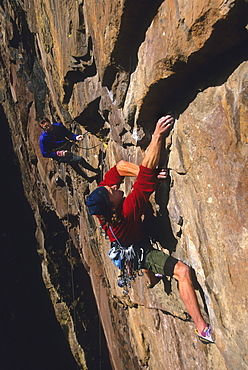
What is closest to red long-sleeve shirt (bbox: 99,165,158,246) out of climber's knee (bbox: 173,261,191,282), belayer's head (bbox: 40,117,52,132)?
climber's knee (bbox: 173,261,191,282)

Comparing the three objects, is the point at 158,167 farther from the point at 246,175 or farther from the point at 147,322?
the point at 147,322

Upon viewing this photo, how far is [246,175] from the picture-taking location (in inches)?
81.6

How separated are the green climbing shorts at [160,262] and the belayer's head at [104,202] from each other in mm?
760

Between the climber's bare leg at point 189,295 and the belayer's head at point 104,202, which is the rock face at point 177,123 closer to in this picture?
the climber's bare leg at point 189,295

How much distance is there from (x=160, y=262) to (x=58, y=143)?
369cm

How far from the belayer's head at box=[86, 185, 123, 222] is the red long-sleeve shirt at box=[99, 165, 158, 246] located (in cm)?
10

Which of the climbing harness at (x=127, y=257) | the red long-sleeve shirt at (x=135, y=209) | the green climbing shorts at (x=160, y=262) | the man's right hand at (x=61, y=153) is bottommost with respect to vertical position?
the green climbing shorts at (x=160, y=262)

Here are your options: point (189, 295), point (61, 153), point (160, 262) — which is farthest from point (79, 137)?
point (189, 295)

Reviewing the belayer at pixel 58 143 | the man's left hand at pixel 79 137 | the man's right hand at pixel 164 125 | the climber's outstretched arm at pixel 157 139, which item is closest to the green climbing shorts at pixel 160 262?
the climber's outstretched arm at pixel 157 139

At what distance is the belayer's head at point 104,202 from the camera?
3016mm

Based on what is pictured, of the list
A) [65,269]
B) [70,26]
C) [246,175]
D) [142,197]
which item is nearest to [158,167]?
[142,197]

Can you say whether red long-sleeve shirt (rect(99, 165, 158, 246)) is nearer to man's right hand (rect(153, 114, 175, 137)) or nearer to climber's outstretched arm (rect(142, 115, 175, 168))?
climber's outstretched arm (rect(142, 115, 175, 168))

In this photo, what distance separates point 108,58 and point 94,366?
9.59 meters

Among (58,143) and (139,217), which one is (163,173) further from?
(58,143)
